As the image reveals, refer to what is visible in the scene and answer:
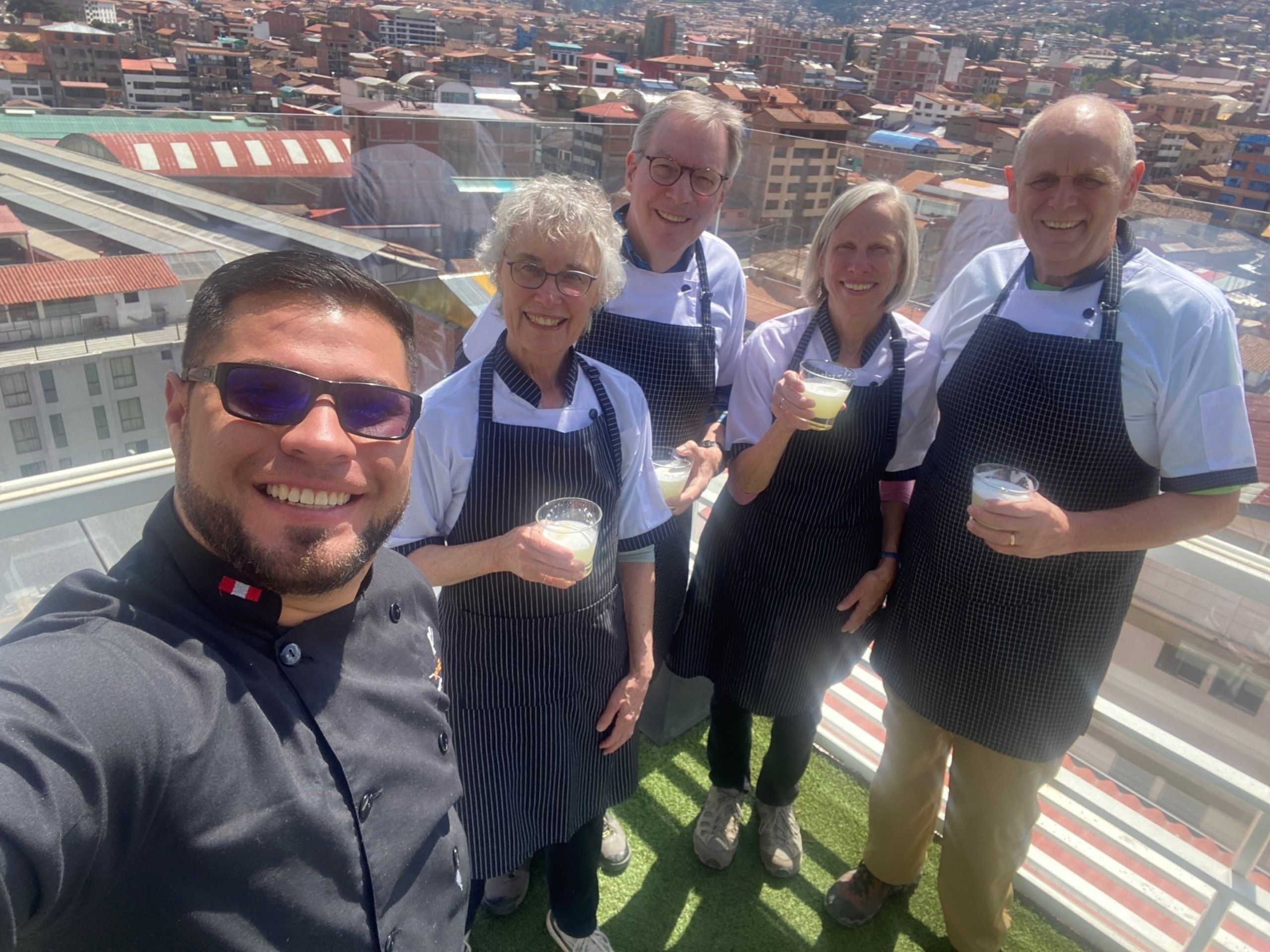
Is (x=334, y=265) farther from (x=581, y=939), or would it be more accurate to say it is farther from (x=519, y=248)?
(x=581, y=939)

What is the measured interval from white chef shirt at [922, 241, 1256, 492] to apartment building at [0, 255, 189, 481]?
6.97 feet

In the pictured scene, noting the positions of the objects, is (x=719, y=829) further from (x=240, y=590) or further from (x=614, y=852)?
(x=240, y=590)

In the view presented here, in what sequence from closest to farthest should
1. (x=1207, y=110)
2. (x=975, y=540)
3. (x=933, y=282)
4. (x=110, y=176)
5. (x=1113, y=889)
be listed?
(x=975, y=540), (x=1113, y=889), (x=110, y=176), (x=933, y=282), (x=1207, y=110)

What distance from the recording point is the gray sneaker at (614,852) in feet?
7.65

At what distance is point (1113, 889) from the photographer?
2398mm

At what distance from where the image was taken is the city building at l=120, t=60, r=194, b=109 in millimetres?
45812

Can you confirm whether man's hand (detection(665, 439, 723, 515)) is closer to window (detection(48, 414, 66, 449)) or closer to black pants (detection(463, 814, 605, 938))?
black pants (detection(463, 814, 605, 938))

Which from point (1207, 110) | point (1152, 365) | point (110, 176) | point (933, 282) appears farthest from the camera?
point (1207, 110)

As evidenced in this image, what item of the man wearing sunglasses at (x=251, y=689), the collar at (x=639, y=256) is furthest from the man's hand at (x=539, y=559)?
the collar at (x=639, y=256)

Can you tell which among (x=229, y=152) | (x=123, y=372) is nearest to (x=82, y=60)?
(x=229, y=152)

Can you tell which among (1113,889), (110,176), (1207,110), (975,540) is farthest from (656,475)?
(1207,110)

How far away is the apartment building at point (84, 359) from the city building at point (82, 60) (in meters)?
→ 53.9

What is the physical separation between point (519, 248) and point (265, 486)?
82 centimetres

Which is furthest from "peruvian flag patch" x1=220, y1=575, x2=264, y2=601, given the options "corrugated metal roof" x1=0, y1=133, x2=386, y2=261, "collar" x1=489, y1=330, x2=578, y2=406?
"corrugated metal roof" x1=0, y1=133, x2=386, y2=261
